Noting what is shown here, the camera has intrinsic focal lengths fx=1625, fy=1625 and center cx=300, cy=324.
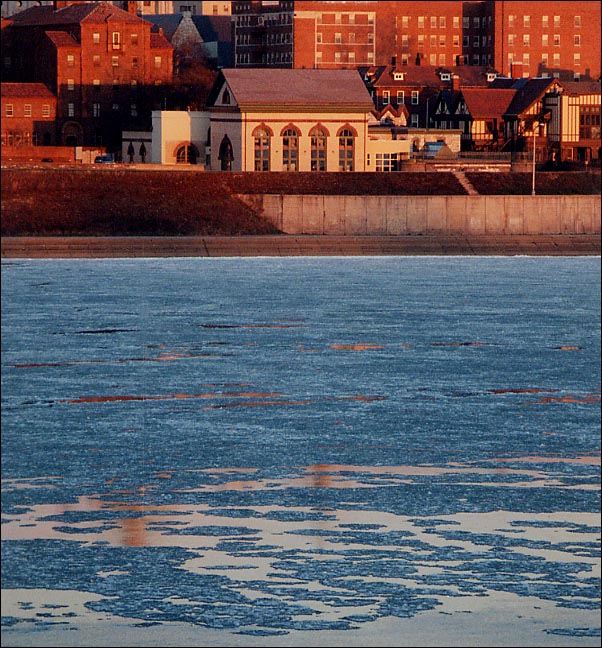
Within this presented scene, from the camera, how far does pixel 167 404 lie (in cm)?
2825

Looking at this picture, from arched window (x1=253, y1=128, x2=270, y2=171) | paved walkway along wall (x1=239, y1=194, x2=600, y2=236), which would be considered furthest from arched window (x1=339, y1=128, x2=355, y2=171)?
paved walkway along wall (x1=239, y1=194, x2=600, y2=236)

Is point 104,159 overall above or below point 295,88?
below

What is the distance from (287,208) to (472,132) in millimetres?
25282

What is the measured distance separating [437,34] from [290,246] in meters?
70.7

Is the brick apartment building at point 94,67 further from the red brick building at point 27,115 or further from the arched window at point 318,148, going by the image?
the arched window at point 318,148

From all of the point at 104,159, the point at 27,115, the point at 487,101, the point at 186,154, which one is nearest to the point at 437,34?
the point at 487,101

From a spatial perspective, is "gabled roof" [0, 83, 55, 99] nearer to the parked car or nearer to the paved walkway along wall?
the parked car

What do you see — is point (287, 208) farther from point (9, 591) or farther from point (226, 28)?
point (226, 28)

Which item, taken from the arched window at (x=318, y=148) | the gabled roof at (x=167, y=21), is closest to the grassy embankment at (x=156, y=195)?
the arched window at (x=318, y=148)

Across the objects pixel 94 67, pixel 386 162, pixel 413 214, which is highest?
pixel 94 67

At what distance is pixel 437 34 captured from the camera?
13600 cm

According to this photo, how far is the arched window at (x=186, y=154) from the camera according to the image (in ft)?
287

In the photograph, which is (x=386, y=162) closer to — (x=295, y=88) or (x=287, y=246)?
(x=295, y=88)

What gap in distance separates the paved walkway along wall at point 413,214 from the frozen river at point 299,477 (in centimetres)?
3141
